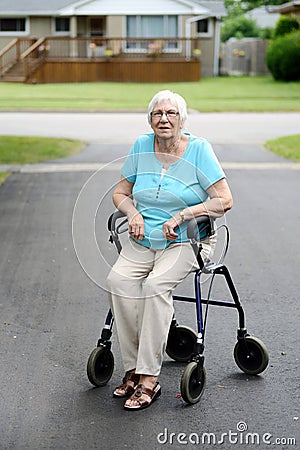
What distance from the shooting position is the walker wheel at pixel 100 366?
5.58 m

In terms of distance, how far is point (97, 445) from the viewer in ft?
15.9

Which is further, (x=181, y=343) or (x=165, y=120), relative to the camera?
(x=181, y=343)

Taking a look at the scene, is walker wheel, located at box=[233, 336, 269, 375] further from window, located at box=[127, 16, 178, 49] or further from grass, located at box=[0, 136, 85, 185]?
window, located at box=[127, 16, 178, 49]

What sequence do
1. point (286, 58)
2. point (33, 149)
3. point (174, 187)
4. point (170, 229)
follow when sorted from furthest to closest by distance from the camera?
point (286, 58), point (33, 149), point (174, 187), point (170, 229)

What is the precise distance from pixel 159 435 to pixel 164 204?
1304 mm

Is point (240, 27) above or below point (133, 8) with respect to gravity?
below

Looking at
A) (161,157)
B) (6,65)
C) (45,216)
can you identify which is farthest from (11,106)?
(161,157)

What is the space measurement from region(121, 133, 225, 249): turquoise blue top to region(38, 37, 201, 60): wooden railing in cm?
4175

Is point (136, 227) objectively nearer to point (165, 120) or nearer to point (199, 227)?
point (199, 227)

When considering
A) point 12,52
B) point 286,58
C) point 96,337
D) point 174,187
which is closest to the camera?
point 174,187

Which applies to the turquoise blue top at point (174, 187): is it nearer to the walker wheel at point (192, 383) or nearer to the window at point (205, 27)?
the walker wheel at point (192, 383)

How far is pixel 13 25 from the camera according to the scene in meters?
51.4

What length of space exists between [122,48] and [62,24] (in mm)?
5084

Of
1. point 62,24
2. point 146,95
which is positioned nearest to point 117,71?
point 62,24
